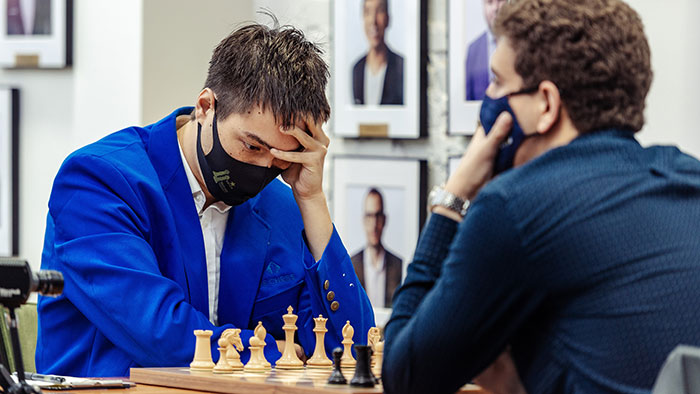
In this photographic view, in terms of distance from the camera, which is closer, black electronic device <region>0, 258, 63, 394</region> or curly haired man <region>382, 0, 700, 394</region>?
curly haired man <region>382, 0, 700, 394</region>

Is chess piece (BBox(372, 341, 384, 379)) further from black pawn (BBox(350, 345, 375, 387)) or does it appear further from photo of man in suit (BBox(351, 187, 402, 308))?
photo of man in suit (BBox(351, 187, 402, 308))

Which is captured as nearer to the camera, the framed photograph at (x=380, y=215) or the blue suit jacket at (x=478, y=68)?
the blue suit jacket at (x=478, y=68)

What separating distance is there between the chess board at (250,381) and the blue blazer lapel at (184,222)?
42 cm

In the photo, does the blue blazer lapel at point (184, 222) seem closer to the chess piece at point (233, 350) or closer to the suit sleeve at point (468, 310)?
the chess piece at point (233, 350)

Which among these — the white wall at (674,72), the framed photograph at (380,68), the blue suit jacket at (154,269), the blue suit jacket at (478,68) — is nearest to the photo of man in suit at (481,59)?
the blue suit jacket at (478,68)

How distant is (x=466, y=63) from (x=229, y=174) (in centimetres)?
200

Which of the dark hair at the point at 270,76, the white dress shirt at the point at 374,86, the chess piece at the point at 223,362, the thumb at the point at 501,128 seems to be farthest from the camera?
the white dress shirt at the point at 374,86

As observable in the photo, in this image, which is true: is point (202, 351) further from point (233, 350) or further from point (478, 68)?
point (478, 68)

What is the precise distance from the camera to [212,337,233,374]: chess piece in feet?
8.21

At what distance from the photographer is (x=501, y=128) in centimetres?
202

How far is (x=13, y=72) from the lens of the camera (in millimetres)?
5801

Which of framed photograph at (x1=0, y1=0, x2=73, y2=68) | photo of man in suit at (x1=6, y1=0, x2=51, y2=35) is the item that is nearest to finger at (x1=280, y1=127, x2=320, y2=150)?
framed photograph at (x1=0, y1=0, x2=73, y2=68)

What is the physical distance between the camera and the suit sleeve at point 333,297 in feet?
9.95

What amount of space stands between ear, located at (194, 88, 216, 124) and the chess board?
0.80 metres
